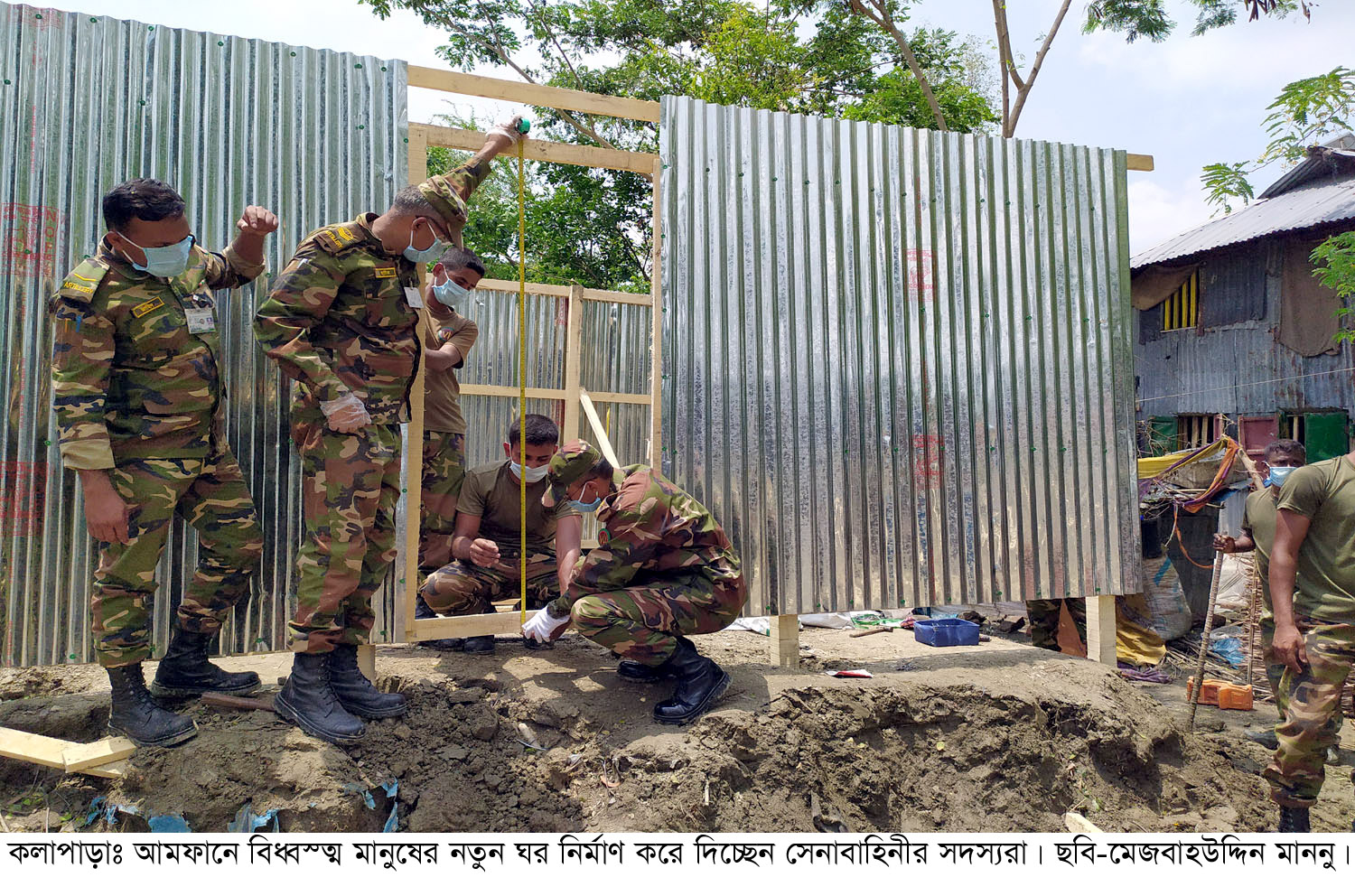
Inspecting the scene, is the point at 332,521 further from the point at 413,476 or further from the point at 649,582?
the point at 649,582

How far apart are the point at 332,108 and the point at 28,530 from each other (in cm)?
230

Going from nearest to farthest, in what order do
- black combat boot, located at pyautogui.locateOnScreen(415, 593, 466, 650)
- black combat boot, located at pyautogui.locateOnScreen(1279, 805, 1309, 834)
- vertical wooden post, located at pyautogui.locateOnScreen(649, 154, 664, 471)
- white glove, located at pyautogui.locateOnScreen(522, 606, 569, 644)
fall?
black combat boot, located at pyautogui.locateOnScreen(1279, 805, 1309, 834), white glove, located at pyautogui.locateOnScreen(522, 606, 569, 644), vertical wooden post, located at pyautogui.locateOnScreen(649, 154, 664, 471), black combat boot, located at pyautogui.locateOnScreen(415, 593, 466, 650)

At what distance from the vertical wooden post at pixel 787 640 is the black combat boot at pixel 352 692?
214 centimetres

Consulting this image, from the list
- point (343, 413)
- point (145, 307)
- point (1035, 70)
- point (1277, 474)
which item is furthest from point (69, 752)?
point (1035, 70)

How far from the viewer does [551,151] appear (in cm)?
436

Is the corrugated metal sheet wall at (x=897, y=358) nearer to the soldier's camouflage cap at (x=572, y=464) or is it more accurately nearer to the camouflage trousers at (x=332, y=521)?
the soldier's camouflage cap at (x=572, y=464)

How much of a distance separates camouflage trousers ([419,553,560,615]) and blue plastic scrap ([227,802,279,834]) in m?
1.72

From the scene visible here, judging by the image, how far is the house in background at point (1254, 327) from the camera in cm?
1248

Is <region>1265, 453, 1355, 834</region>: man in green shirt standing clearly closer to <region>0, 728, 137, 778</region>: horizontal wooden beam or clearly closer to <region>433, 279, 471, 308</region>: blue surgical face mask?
<region>433, 279, 471, 308</region>: blue surgical face mask

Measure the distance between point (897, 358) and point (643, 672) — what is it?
2.38 metres

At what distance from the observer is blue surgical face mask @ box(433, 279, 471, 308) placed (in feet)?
15.2

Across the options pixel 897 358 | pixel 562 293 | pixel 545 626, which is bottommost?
pixel 545 626

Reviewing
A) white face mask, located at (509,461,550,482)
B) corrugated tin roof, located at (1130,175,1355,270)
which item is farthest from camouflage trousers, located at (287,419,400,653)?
corrugated tin roof, located at (1130,175,1355,270)

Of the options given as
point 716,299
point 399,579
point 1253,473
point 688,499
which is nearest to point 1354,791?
point 1253,473
